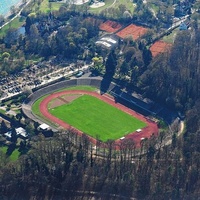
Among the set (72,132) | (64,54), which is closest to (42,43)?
(64,54)

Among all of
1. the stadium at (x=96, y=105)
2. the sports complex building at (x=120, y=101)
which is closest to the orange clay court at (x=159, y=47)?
the sports complex building at (x=120, y=101)

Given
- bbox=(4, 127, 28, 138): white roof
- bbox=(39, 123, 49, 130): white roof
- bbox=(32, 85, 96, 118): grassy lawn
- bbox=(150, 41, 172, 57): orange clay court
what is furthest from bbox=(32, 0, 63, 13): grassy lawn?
bbox=(4, 127, 28, 138): white roof

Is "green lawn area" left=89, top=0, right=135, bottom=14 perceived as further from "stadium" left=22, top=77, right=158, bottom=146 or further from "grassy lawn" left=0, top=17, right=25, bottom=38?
"stadium" left=22, top=77, right=158, bottom=146

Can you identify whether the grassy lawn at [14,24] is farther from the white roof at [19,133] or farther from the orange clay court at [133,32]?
the white roof at [19,133]

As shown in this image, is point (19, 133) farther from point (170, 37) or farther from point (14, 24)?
point (14, 24)

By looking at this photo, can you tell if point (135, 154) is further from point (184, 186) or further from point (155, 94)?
point (155, 94)

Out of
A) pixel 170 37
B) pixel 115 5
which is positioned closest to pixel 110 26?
pixel 170 37
